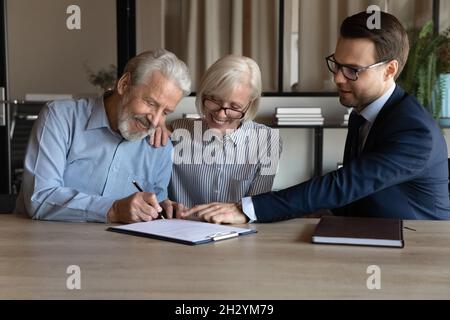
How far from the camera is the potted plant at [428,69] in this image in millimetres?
3754

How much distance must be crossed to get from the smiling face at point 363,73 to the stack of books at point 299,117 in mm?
2107

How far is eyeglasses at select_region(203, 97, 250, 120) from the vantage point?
2152 mm

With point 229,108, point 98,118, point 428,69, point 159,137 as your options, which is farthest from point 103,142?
point 428,69

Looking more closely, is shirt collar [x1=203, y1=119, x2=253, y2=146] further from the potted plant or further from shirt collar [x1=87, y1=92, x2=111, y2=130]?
the potted plant

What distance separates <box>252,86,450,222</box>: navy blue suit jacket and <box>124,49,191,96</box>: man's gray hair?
1.62 ft

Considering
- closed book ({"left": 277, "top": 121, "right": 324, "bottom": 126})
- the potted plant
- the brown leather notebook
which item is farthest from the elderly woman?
the potted plant

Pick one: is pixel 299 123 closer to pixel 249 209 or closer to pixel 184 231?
pixel 249 209

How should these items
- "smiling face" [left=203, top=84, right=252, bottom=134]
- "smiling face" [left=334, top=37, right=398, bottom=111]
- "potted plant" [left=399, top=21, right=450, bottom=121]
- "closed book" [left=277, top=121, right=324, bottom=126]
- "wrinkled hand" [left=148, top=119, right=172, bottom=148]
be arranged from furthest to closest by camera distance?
1. "closed book" [left=277, top=121, right=324, bottom=126]
2. "potted plant" [left=399, top=21, right=450, bottom=121]
3. "smiling face" [left=203, top=84, right=252, bottom=134]
4. "wrinkled hand" [left=148, top=119, right=172, bottom=148]
5. "smiling face" [left=334, top=37, right=398, bottom=111]

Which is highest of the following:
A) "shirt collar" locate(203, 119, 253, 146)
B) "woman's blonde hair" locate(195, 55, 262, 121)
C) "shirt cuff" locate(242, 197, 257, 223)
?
"woman's blonde hair" locate(195, 55, 262, 121)

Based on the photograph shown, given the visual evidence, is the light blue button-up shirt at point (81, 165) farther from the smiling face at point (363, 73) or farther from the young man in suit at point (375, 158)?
the smiling face at point (363, 73)

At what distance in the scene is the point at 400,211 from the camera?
70.7 inches

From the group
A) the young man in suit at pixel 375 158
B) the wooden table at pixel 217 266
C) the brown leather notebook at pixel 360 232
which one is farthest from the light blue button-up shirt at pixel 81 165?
the brown leather notebook at pixel 360 232
